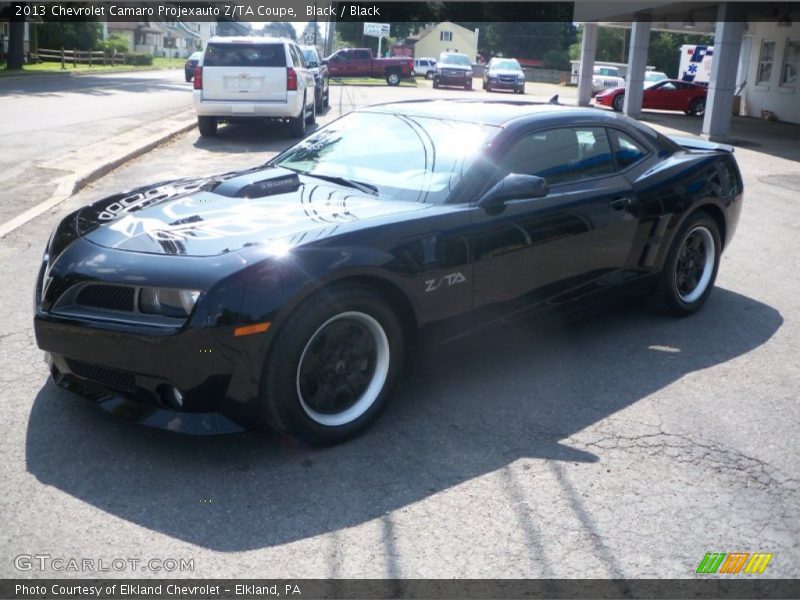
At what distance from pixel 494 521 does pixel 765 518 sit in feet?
3.60

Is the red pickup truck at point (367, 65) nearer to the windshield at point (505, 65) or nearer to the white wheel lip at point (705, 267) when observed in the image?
the windshield at point (505, 65)

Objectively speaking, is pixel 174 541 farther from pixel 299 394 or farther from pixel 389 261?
pixel 389 261

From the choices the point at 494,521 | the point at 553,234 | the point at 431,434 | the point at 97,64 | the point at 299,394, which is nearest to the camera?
the point at 494,521

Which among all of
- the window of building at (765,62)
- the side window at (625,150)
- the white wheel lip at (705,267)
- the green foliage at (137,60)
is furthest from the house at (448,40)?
the side window at (625,150)

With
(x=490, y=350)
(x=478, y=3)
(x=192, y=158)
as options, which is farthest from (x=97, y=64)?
(x=490, y=350)

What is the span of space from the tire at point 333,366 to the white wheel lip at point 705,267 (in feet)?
9.07

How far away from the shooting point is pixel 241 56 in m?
15.3

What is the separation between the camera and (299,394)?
12.2ft

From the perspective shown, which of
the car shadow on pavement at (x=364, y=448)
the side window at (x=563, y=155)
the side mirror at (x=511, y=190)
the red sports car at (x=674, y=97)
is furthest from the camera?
the red sports car at (x=674, y=97)

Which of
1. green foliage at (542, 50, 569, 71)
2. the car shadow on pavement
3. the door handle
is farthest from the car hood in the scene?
green foliage at (542, 50, 569, 71)

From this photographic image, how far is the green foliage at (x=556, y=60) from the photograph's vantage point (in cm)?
8425

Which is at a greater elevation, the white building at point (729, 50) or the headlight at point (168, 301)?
the white building at point (729, 50)

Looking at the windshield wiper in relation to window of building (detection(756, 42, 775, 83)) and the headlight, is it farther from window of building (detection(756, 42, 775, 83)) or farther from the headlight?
window of building (detection(756, 42, 775, 83))

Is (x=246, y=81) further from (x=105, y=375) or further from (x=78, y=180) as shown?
(x=105, y=375)
